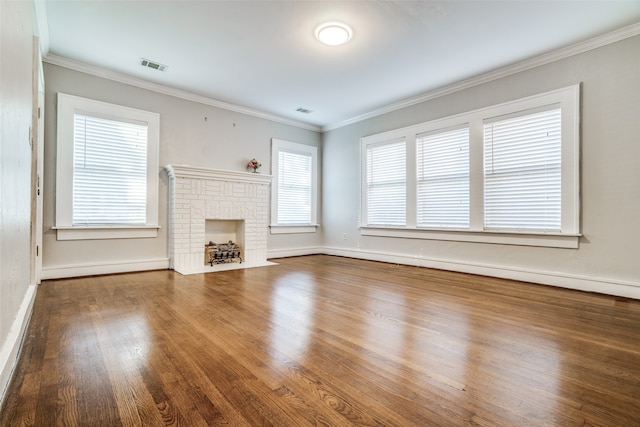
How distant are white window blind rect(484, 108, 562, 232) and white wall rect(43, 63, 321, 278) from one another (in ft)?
11.8

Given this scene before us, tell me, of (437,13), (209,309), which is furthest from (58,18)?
(437,13)

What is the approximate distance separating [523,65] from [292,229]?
447 cm

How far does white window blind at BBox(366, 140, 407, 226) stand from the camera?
5259 mm

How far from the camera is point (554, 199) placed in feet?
11.9

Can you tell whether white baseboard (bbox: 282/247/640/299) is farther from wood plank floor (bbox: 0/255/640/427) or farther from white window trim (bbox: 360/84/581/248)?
white window trim (bbox: 360/84/581/248)

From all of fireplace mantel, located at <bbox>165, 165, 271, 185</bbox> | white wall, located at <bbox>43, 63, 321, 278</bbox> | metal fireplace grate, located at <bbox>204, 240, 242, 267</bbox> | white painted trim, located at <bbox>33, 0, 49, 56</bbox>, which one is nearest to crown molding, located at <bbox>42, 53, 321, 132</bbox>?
white wall, located at <bbox>43, 63, 321, 278</bbox>

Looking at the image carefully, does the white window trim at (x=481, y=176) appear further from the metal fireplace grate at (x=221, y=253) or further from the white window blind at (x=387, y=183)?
the metal fireplace grate at (x=221, y=253)

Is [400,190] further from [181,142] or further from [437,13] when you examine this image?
[181,142]

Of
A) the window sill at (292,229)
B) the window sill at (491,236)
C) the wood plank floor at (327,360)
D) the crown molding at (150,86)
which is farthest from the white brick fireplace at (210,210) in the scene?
the window sill at (491,236)

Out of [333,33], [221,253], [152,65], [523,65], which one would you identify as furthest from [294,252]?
[523,65]

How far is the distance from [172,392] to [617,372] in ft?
7.38

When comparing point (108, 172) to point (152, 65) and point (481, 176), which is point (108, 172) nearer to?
Answer: point (152, 65)

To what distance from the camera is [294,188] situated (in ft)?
20.7

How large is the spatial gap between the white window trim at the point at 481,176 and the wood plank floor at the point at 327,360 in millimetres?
820
